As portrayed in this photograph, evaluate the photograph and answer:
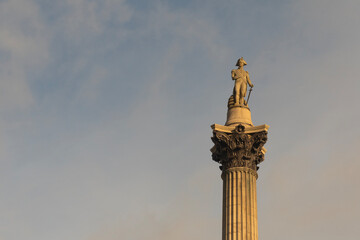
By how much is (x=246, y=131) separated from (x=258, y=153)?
1.63 meters

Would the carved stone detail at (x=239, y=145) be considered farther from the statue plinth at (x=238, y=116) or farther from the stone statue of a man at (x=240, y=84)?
the stone statue of a man at (x=240, y=84)

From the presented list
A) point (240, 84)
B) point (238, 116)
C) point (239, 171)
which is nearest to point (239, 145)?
point (239, 171)

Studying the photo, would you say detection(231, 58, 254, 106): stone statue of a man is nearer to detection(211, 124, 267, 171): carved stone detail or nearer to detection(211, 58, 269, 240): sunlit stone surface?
detection(211, 58, 269, 240): sunlit stone surface

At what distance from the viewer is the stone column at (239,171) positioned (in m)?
36.2

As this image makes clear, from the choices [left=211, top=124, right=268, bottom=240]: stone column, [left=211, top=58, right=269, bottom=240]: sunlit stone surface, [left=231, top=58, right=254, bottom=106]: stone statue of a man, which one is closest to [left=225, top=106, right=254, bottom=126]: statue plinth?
[left=211, top=58, right=269, bottom=240]: sunlit stone surface

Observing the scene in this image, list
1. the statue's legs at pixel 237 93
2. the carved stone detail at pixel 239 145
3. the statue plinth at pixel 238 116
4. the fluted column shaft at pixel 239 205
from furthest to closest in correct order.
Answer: the statue's legs at pixel 237 93 < the statue plinth at pixel 238 116 < the carved stone detail at pixel 239 145 < the fluted column shaft at pixel 239 205

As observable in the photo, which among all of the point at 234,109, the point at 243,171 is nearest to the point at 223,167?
the point at 243,171

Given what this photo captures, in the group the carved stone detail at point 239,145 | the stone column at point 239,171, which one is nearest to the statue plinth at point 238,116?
the stone column at point 239,171

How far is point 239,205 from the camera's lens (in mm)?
36594

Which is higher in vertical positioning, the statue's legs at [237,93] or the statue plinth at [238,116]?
the statue's legs at [237,93]

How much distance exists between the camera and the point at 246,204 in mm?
36750

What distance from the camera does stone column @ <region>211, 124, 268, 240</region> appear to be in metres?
36.2

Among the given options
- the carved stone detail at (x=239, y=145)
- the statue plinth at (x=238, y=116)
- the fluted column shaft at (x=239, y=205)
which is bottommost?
the fluted column shaft at (x=239, y=205)

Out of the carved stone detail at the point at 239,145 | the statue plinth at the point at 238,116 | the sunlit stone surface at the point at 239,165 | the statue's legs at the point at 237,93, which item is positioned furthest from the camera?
the statue's legs at the point at 237,93
